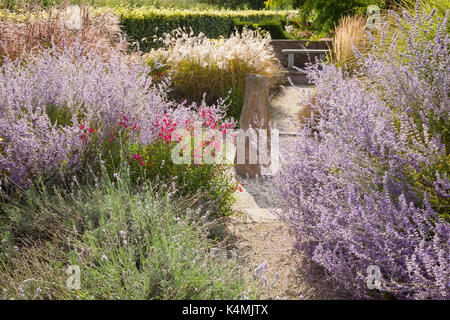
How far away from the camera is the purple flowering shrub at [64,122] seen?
3119 mm

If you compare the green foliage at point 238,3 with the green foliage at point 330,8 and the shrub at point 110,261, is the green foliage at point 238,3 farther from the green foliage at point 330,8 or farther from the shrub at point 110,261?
the shrub at point 110,261

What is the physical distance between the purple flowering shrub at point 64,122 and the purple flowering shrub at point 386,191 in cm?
147

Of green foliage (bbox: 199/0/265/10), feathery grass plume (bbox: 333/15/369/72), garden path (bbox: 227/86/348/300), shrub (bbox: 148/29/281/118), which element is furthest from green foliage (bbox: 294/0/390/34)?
green foliage (bbox: 199/0/265/10)

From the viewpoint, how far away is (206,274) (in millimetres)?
2232

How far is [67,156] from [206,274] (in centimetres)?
165

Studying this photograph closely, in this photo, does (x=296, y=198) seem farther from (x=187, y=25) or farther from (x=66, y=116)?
(x=187, y=25)

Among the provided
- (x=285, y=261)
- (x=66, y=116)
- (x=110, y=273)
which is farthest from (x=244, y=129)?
(x=110, y=273)

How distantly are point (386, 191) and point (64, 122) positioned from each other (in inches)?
108

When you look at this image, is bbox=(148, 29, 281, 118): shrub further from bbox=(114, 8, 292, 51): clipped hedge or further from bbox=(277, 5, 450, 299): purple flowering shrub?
bbox=(277, 5, 450, 299): purple flowering shrub

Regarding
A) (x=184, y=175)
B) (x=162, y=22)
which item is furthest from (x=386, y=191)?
(x=162, y=22)

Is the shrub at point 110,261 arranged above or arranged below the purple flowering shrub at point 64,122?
below

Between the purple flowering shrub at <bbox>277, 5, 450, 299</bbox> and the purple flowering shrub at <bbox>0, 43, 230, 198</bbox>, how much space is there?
1.47m

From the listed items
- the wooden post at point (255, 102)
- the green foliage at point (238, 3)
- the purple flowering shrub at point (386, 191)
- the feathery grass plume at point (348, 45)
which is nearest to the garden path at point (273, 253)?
the purple flowering shrub at point (386, 191)

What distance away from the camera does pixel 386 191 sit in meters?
2.16
